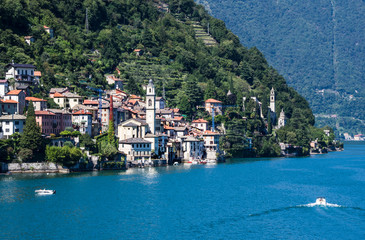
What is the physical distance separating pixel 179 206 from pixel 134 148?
36.3m

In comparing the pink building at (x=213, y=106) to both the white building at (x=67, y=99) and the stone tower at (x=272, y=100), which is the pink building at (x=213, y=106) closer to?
the stone tower at (x=272, y=100)

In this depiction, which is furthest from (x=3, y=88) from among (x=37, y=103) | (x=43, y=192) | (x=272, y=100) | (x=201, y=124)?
(x=272, y=100)

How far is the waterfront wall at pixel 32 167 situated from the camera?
83375 millimetres

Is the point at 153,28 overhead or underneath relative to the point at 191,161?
overhead

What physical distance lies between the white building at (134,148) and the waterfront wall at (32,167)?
50.0ft

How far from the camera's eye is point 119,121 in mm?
110500

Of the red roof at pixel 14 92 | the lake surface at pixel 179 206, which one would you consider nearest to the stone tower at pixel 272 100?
the lake surface at pixel 179 206

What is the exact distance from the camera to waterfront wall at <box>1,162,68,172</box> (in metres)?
83.4

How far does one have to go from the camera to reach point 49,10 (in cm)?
14838

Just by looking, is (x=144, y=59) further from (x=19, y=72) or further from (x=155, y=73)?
(x=19, y=72)

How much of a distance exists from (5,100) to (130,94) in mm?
42271

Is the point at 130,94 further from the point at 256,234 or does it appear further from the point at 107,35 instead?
the point at 256,234

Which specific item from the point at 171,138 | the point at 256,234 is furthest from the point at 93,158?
the point at 256,234

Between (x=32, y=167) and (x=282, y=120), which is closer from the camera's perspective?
(x=32, y=167)
